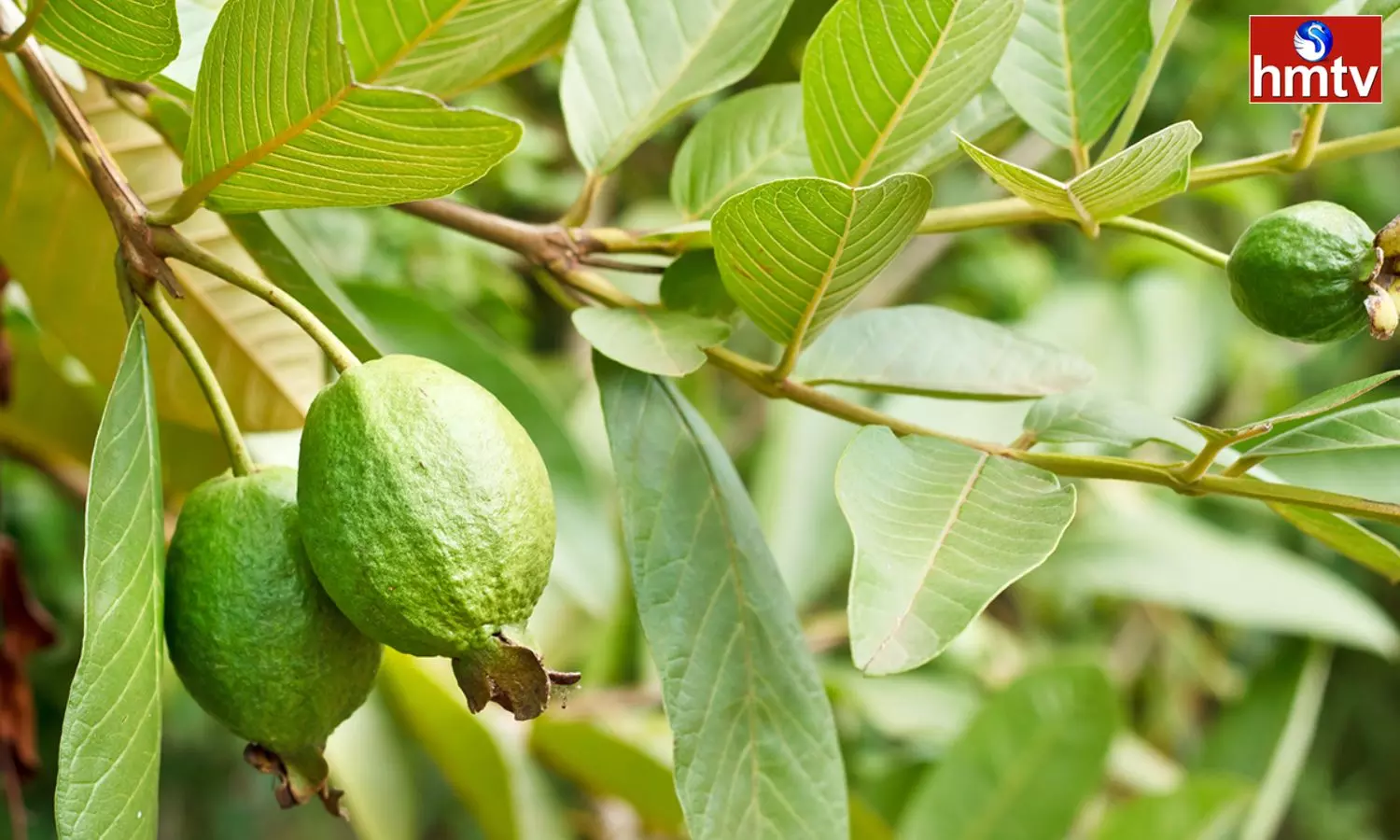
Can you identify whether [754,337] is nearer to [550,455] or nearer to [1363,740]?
[550,455]

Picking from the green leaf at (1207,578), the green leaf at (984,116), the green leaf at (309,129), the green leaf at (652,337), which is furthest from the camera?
the green leaf at (1207,578)

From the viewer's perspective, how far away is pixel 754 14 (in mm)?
595

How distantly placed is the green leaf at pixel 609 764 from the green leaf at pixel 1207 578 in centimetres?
71

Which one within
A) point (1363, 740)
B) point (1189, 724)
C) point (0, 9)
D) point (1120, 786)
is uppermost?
point (0, 9)

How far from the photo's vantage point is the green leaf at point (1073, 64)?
0.56 m

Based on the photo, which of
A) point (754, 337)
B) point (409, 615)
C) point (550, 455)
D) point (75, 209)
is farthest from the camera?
point (754, 337)

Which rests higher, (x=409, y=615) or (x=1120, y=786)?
(x=409, y=615)

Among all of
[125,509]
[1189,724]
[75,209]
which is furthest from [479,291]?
[1189,724]

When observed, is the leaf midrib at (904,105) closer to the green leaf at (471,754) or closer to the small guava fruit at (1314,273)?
the small guava fruit at (1314,273)

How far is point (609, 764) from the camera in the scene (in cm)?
107

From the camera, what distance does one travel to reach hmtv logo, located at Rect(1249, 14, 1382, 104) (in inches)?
21.0

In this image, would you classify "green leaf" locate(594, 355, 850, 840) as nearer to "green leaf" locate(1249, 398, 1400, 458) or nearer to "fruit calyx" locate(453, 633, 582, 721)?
"fruit calyx" locate(453, 633, 582, 721)

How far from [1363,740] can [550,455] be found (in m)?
2.20

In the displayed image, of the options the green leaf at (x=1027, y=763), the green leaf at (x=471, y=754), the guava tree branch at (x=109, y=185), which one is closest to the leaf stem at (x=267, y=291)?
the guava tree branch at (x=109, y=185)
